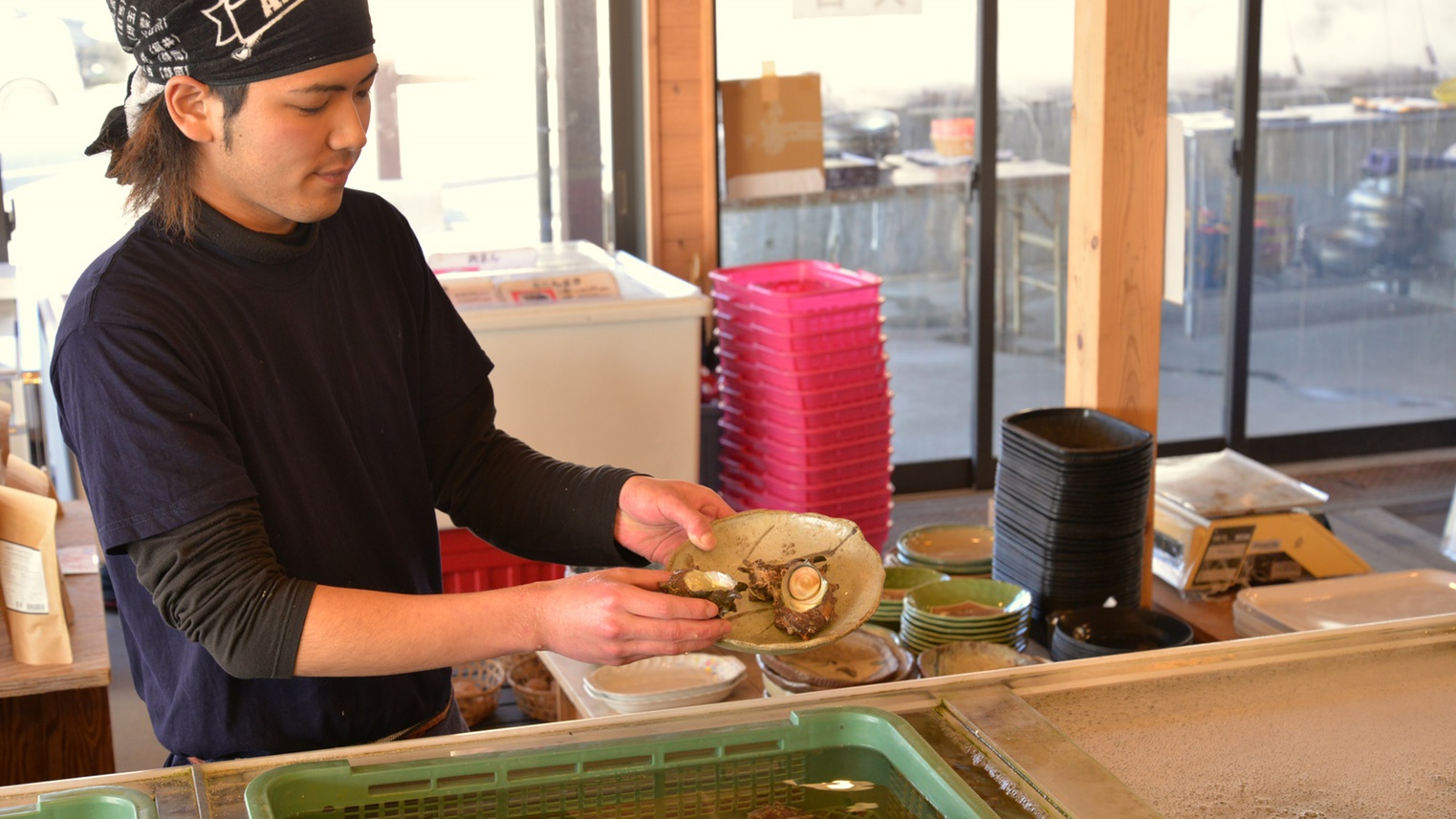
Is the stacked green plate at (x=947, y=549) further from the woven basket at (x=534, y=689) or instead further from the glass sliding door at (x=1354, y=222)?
the glass sliding door at (x=1354, y=222)

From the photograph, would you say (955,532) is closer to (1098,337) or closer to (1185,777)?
(1098,337)

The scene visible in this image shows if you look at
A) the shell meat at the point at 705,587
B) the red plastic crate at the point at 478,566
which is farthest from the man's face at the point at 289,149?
the red plastic crate at the point at 478,566

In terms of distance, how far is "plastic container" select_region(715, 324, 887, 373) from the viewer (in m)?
3.63

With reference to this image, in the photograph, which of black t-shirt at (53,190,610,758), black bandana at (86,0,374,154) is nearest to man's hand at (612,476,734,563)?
black t-shirt at (53,190,610,758)

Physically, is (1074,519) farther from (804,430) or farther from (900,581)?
(804,430)

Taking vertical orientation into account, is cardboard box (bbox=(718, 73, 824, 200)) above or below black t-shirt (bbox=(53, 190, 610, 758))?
above

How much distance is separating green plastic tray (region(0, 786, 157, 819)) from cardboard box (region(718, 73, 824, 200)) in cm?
357

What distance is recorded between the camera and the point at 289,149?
1.44 metres

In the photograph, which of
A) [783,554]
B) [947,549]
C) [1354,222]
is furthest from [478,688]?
[1354,222]

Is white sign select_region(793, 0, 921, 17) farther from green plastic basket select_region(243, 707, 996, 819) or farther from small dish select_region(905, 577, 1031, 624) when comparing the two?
green plastic basket select_region(243, 707, 996, 819)

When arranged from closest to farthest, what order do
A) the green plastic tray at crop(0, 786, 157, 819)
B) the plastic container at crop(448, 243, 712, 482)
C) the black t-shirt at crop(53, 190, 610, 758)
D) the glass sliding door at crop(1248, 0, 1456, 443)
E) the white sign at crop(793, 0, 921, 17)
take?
the green plastic tray at crop(0, 786, 157, 819) < the black t-shirt at crop(53, 190, 610, 758) < the plastic container at crop(448, 243, 712, 482) < the white sign at crop(793, 0, 921, 17) < the glass sliding door at crop(1248, 0, 1456, 443)

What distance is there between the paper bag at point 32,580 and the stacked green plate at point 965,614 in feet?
4.45

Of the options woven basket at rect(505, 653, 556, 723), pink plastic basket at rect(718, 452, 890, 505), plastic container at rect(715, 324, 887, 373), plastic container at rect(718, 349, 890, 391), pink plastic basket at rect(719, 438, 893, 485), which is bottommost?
woven basket at rect(505, 653, 556, 723)

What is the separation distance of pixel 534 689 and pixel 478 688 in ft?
0.76
